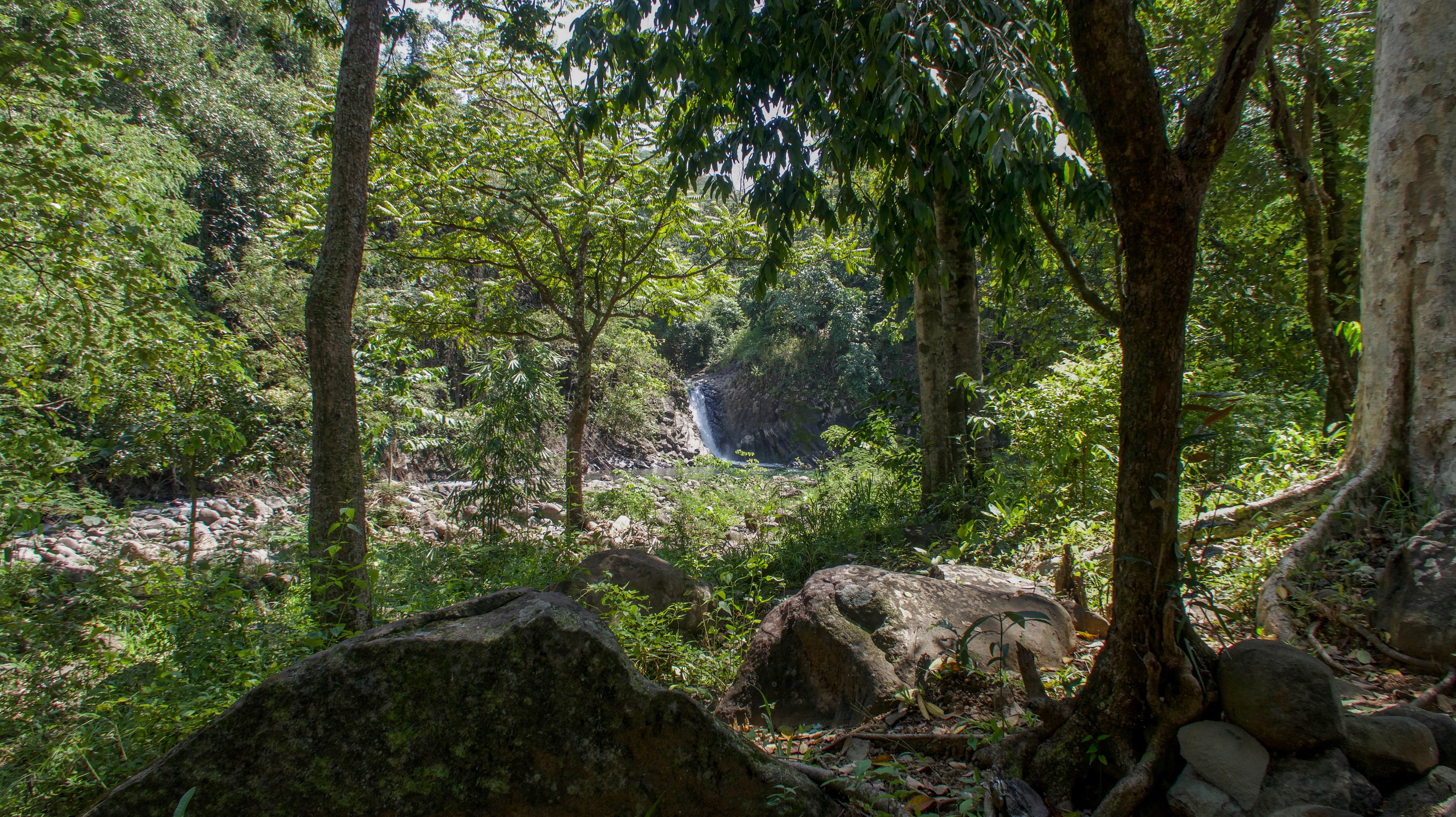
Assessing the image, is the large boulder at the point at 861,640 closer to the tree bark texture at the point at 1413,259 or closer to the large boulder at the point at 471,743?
the large boulder at the point at 471,743

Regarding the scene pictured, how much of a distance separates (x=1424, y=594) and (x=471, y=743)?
→ 3409 millimetres

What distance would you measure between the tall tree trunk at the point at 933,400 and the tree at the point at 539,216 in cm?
293

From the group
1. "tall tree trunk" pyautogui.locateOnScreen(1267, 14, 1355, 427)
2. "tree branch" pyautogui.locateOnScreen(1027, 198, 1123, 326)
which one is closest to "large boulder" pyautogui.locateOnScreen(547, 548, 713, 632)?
"tree branch" pyautogui.locateOnScreen(1027, 198, 1123, 326)

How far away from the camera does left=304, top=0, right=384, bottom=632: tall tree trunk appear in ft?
15.1

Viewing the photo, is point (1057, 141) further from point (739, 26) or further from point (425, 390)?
point (425, 390)

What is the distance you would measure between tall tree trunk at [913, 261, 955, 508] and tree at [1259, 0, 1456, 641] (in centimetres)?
314

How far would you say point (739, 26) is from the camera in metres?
3.64

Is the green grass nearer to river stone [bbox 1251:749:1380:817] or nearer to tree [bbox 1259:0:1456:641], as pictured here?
river stone [bbox 1251:749:1380:817]

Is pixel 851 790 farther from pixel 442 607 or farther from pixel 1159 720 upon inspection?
pixel 442 607

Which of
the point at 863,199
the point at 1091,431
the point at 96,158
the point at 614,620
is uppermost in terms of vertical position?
the point at 96,158

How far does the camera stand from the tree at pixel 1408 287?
3.20 metres

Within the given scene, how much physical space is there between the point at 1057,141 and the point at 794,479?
37.1 ft

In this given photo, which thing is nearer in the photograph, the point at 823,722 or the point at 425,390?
the point at 823,722

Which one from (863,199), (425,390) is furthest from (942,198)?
(425,390)
